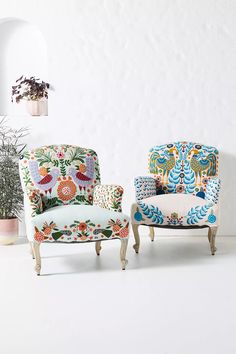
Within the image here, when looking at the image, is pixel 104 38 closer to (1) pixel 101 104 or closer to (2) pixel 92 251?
(1) pixel 101 104

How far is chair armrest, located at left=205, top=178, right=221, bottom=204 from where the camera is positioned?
498 centimetres

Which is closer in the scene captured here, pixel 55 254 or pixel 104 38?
pixel 55 254

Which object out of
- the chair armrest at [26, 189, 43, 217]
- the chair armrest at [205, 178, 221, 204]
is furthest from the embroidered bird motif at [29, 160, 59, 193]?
the chair armrest at [205, 178, 221, 204]

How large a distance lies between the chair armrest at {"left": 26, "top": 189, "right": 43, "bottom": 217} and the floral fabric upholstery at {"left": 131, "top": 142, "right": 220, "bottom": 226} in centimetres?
89

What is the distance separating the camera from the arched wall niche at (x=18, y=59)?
20.8ft

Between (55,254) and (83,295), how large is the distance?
146 cm

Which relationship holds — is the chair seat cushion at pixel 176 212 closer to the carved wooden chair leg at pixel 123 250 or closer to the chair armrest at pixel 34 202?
the carved wooden chair leg at pixel 123 250

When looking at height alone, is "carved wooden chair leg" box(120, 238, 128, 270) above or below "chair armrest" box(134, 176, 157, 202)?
below

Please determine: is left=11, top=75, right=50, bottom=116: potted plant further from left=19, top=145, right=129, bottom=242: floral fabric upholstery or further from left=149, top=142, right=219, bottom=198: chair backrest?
left=149, top=142, right=219, bottom=198: chair backrest

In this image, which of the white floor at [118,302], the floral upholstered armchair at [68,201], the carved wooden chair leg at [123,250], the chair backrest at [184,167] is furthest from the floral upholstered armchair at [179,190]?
the carved wooden chair leg at [123,250]

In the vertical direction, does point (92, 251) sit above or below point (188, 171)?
below

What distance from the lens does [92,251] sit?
516 cm

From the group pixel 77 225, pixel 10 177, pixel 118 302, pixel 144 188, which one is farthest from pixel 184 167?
pixel 118 302

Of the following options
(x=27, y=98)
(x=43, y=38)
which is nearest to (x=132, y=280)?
(x=27, y=98)
